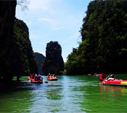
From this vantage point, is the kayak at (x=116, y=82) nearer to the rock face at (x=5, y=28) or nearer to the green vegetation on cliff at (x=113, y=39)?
the rock face at (x=5, y=28)

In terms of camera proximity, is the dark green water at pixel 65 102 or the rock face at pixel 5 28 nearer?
the rock face at pixel 5 28

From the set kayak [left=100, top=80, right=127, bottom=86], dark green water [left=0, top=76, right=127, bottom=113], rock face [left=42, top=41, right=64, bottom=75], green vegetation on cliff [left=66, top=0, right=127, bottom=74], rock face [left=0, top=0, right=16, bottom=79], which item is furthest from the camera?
rock face [left=42, top=41, right=64, bottom=75]

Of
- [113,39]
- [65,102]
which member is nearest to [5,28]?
[65,102]

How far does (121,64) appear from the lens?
5875cm

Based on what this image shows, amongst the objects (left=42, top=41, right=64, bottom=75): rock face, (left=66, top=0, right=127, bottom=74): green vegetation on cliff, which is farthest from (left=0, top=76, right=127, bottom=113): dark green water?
(left=42, top=41, right=64, bottom=75): rock face

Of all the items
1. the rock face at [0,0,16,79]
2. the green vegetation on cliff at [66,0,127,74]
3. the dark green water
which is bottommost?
the dark green water

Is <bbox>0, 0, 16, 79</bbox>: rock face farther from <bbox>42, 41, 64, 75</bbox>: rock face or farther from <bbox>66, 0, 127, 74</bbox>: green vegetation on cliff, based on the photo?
<bbox>42, 41, 64, 75</bbox>: rock face

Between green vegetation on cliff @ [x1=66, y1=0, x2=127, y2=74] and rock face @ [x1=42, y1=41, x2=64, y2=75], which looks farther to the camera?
rock face @ [x1=42, y1=41, x2=64, y2=75]

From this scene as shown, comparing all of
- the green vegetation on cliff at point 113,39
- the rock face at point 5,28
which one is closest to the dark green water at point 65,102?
the rock face at point 5,28

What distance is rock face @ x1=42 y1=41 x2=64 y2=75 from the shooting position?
165875 millimetres

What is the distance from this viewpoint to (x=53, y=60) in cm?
16912

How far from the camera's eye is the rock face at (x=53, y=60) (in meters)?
166

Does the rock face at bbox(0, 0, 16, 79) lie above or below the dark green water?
above

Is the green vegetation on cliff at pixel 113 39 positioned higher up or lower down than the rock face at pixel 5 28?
higher up
